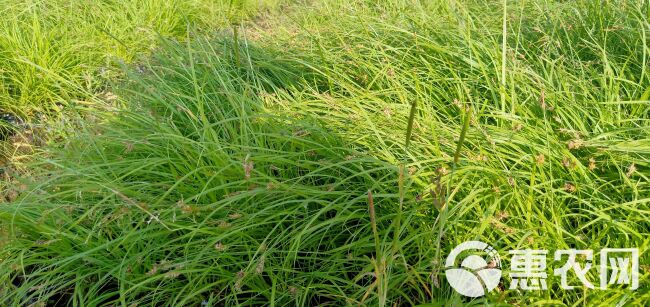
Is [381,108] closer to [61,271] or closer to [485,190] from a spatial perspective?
[485,190]

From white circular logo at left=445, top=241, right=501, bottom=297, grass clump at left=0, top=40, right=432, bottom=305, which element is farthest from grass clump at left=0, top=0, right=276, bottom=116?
white circular logo at left=445, top=241, right=501, bottom=297

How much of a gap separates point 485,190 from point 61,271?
1293 millimetres

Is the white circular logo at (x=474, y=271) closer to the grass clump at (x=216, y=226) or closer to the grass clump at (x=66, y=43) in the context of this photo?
the grass clump at (x=216, y=226)

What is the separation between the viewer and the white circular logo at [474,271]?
4.63 feet

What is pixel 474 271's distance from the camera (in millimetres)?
1396

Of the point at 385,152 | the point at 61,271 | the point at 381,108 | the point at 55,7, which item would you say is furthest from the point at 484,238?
the point at 55,7

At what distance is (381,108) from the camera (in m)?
2.04

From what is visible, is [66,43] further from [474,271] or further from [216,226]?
[474,271]

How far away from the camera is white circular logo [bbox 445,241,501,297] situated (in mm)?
1411

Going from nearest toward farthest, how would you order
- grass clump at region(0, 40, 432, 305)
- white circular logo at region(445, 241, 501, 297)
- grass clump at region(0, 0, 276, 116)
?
white circular logo at region(445, 241, 501, 297) → grass clump at region(0, 40, 432, 305) → grass clump at region(0, 0, 276, 116)

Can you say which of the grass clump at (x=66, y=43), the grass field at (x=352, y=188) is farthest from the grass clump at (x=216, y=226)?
the grass clump at (x=66, y=43)

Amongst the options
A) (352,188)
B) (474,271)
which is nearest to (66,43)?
(352,188)

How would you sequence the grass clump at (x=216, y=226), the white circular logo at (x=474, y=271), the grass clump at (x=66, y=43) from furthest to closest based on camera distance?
the grass clump at (x=66, y=43) → the grass clump at (x=216, y=226) → the white circular logo at (x=474, y=271)

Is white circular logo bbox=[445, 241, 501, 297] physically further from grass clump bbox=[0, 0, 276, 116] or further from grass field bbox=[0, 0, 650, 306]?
grass clump bbox=[0, 0, 276, 116]
